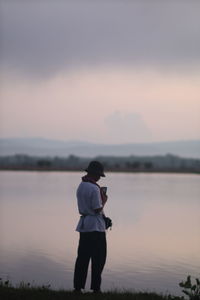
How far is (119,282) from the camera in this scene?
8.66 meters

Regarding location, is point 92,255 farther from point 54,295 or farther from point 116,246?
point 116,246

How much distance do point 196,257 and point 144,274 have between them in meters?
2.04

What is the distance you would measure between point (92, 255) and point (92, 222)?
0.40 metres

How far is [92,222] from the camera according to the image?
20.6ft

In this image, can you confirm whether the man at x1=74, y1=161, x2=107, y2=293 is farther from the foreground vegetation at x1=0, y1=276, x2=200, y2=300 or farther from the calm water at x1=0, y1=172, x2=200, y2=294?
the calm water at x1=0, y1=172, x2=200, y2=294

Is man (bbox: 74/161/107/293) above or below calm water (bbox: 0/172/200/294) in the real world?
above

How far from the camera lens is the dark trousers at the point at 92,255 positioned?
20.7ft

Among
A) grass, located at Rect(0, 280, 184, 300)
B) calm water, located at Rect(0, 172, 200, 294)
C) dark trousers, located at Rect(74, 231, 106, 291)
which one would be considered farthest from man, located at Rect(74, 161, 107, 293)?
calm water, located at Rect(0, 172, 200, 294)

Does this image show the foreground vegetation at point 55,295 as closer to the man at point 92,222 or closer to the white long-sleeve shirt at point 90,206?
the man at point 92,222

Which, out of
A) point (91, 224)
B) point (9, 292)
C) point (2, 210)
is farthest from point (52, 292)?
point (2, 210)

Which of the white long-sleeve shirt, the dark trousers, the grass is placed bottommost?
the grass

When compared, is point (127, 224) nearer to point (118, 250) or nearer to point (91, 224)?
point (118, 250)

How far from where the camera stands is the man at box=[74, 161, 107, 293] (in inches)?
245

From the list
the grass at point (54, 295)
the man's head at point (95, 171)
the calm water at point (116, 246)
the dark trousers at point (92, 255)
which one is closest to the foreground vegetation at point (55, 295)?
the grass at point (54, 295)
